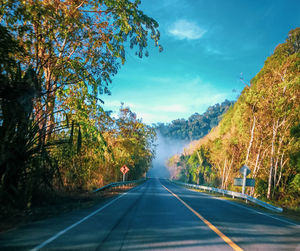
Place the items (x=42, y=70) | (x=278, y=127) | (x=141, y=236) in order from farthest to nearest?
(x=278, y=127), (x=42, y=70), (x=141, y=236)

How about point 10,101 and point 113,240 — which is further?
point 10,101

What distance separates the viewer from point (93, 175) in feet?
82.9

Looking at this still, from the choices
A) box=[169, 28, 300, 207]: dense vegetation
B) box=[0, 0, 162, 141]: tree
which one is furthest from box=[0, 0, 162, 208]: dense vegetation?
box=[169, 28, 300, 207]: dense vegetation

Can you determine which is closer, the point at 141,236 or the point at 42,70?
the point at 141,236

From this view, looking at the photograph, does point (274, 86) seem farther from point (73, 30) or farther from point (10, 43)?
point (10, 43)

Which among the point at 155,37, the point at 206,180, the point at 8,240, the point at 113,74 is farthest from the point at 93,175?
the point at 206,180

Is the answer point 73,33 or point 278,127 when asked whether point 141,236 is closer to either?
point 73,33

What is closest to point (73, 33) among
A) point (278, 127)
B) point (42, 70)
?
point (42, 70)

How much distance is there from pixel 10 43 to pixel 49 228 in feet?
17.0

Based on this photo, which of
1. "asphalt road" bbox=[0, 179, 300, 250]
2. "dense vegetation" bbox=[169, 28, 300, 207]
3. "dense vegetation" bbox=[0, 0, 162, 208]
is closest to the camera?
"asphalt road" bbox=[0, 179, 300, 250]

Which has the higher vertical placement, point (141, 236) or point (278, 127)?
point (278, 127)

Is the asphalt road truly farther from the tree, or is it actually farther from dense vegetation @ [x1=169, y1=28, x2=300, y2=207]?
dense vegetation @ [x1=169, y1=28, x2=300, y2=207]

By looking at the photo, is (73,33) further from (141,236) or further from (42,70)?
(141,236)

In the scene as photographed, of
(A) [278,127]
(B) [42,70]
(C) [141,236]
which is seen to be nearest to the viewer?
(C) [141,236]
